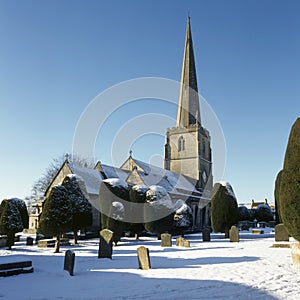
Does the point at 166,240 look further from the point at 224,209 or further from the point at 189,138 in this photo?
the point at 189,138

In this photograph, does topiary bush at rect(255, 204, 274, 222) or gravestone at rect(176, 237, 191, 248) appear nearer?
gravestone at rect(176, 237, 191, 248)

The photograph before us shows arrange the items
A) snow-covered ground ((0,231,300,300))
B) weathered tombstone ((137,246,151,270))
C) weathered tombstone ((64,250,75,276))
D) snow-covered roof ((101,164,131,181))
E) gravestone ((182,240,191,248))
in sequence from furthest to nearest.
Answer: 1. snow-covered roof ((101,164,131,181))
2. gravestone ((182,240,191,248))
3. weathered tombstone ((137,246,151,270))
4. weathered tombstone ((64,250,75,276))
5. snow-covered ground ((0,231,300,300))

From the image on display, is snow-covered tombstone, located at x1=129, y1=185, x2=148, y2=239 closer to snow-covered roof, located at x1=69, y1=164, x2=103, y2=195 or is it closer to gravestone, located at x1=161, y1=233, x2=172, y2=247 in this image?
gravestone, located at x1=161, y1=233, x2=172, y2=247

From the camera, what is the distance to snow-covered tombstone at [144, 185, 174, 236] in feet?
80.3

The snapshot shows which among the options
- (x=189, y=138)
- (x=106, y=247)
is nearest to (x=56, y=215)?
(x=106, y=247)

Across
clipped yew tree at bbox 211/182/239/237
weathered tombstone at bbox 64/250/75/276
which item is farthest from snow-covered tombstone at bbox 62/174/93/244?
clipped yew tree at bbox 211/182/239/237

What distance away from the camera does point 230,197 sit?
25750 millimetres

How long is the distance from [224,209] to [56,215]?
13.7 m

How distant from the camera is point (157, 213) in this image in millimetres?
24500

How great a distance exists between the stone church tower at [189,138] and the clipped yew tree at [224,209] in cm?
2738

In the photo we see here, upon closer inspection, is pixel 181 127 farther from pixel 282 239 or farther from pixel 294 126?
pixel 294 126

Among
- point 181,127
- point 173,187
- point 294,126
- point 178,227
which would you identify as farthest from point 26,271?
point 181,127

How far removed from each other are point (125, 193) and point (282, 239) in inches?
442

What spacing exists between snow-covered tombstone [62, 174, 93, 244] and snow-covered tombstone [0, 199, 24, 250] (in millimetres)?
3647
